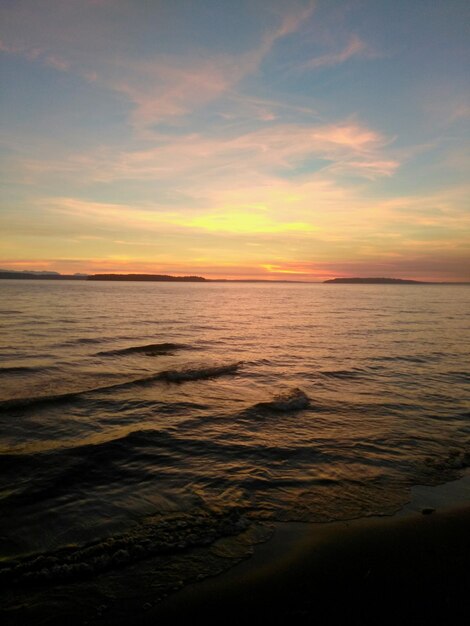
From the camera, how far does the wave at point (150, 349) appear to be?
22259mm

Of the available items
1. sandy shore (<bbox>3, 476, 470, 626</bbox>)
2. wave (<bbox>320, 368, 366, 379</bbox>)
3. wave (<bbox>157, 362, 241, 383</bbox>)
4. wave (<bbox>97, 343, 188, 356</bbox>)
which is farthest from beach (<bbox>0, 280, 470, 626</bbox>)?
wave (<bbox>97, 343, 188, 356</bbox>)

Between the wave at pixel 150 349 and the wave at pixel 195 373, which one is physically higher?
the wave at pixel 150 349

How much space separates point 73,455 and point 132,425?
2285mm

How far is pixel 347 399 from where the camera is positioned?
1402 centimetres

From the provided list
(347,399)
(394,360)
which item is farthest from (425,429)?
(394,360)

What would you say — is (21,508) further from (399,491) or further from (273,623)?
(399,491)

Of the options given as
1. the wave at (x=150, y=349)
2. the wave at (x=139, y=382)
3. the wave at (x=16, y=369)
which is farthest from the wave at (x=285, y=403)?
the wave at (x=16, y=369)

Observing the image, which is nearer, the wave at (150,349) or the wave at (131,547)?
the wave at (131,547)

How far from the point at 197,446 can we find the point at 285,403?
429 centimetres

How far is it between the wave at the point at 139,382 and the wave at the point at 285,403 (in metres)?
4.85

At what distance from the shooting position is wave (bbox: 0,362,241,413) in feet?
40.8

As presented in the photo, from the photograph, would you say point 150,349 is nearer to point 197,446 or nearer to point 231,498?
point 197,446

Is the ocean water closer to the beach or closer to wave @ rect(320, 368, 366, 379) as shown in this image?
the beach

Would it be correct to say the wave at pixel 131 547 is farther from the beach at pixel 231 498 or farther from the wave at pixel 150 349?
the wave at pixel 150 349
